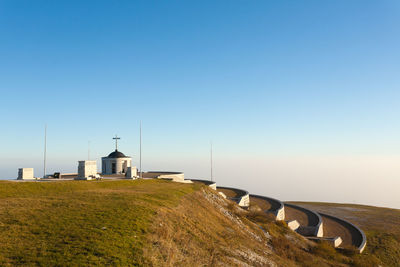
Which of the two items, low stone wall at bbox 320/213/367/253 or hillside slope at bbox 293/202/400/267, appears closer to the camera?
low stone wall at bbox 320/213/367/253

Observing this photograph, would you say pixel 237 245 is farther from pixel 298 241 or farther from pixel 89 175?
pixel 89 175

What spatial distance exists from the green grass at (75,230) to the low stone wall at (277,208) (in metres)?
22.6

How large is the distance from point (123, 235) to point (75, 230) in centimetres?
235

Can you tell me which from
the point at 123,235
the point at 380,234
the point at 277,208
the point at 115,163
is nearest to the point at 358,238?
the point at 380,234

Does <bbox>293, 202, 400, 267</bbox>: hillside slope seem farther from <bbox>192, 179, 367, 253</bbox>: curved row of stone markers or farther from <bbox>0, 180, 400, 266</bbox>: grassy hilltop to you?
<bbox>0, 180, 400, 266</bbox>: grassy hilltop

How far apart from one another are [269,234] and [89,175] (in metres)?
24.2

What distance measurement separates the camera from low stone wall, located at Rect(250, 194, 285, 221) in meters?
38.6

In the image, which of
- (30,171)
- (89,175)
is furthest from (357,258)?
(30,171)

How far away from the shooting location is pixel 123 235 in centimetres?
1330

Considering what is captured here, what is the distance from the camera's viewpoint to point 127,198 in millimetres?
21672

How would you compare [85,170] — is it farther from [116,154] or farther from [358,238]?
[358,238]

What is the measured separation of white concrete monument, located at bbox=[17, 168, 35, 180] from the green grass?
1326cm

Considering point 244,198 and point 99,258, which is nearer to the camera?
point 99,258

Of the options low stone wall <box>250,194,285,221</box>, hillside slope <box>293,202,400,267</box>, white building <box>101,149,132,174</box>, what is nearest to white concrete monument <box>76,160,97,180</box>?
white building <box>101,149,132,174</box>
